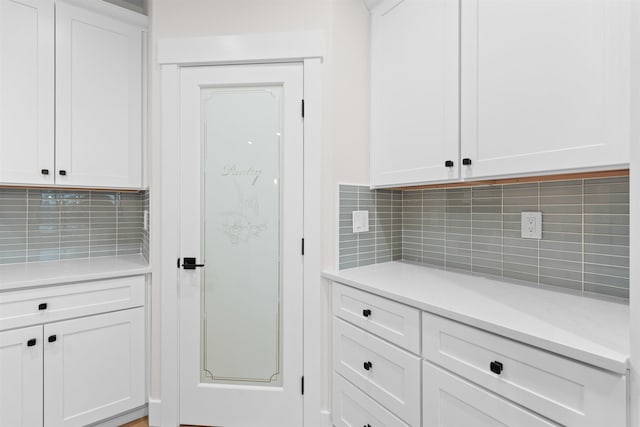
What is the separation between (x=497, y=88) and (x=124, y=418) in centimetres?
252

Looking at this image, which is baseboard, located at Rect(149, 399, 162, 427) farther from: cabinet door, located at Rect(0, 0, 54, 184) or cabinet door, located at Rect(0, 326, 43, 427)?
cabinet door, located at Rect(0, 0, 54, 184)

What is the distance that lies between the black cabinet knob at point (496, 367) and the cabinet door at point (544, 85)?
0.65 meters

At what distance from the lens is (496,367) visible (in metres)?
0.93

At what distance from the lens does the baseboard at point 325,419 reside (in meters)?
1.71

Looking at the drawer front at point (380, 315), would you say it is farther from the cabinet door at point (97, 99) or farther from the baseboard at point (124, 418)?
the cabinet door at point (97, 99)

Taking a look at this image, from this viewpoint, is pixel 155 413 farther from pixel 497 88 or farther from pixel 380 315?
pixel 497 88

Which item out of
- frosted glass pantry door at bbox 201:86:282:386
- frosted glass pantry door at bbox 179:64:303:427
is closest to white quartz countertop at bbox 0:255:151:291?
frosted glass pantry door at bbox 179:64:303:427

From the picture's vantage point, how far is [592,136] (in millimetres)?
970

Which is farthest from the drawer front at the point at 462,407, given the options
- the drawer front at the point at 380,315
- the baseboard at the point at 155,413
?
the baseboard at the point at 155,413

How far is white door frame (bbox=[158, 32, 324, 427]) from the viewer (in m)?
1.71

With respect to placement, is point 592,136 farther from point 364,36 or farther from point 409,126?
point 364,36

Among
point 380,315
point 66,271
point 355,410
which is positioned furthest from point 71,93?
point 355,410

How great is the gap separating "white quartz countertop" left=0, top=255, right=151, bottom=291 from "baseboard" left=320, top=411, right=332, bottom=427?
125 cm

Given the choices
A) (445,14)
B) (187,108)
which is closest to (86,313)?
(187,108)
